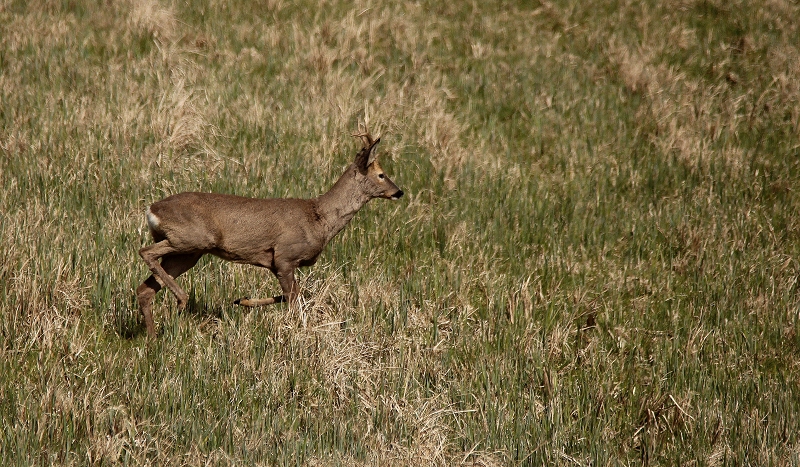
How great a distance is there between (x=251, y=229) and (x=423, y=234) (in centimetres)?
229

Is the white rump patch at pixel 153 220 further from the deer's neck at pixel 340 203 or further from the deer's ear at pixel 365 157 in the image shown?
the deer's ear at pixel 365 157

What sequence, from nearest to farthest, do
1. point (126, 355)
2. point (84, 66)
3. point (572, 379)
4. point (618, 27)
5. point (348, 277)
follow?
1. point (126, 355)
2. point (572, 379)
3. point (348, 277)
4. point (84, 66)
5. point (618, 27)

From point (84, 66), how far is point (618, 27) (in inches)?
279

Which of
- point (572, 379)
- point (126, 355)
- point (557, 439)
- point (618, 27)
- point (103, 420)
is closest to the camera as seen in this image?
point (103, 420)

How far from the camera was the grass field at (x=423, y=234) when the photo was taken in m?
5.47

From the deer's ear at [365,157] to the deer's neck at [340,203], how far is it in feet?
0.15

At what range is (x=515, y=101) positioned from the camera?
11148 millimetres

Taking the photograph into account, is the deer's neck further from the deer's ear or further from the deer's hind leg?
the deer's hind leg

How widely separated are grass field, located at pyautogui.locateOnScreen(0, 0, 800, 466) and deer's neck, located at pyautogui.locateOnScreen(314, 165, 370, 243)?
47cm

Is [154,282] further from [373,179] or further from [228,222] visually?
[373,179]

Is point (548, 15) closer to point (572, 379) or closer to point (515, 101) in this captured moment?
point (515, 101)

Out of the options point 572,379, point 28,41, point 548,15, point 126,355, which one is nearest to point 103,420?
point 126,355

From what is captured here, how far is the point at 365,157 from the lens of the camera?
22.2 ft

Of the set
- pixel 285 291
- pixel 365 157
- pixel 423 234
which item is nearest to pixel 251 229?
pixel 285 291
